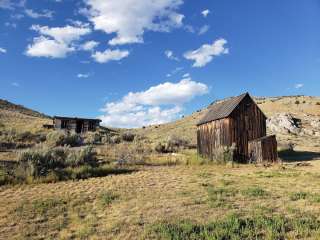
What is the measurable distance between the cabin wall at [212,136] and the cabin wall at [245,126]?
1.90 feet

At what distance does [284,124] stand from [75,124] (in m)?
30.7

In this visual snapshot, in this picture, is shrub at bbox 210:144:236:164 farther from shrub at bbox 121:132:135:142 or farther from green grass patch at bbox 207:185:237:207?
shrub at bbox 121:132:135:142

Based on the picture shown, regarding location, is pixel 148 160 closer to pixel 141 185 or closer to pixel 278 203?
pixel 141 185

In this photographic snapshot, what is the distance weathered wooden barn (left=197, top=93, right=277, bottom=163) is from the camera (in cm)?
2673

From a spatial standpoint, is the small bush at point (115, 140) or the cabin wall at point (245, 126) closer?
the cabin wall at point (245, 126)

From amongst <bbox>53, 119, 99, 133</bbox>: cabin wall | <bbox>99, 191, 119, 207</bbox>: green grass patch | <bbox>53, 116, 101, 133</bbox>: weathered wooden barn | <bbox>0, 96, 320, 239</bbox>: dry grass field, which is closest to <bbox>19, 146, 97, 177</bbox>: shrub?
<bbox>0, 96, 320, 239</bbox>: dry grass field

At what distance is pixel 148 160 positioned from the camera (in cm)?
2423

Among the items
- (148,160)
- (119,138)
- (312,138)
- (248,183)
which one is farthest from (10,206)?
(312,138)

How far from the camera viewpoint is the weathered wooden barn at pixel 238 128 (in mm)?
26734

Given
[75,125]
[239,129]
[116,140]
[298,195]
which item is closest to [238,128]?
[239,129]

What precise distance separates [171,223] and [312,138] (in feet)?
142

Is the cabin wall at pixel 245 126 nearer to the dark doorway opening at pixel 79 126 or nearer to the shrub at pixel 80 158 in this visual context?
the shrub at pixel 80 158

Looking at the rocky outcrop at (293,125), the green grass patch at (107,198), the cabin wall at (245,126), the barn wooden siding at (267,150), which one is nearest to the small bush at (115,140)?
the cabin wall at (245,126)

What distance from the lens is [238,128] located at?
1062 inches
